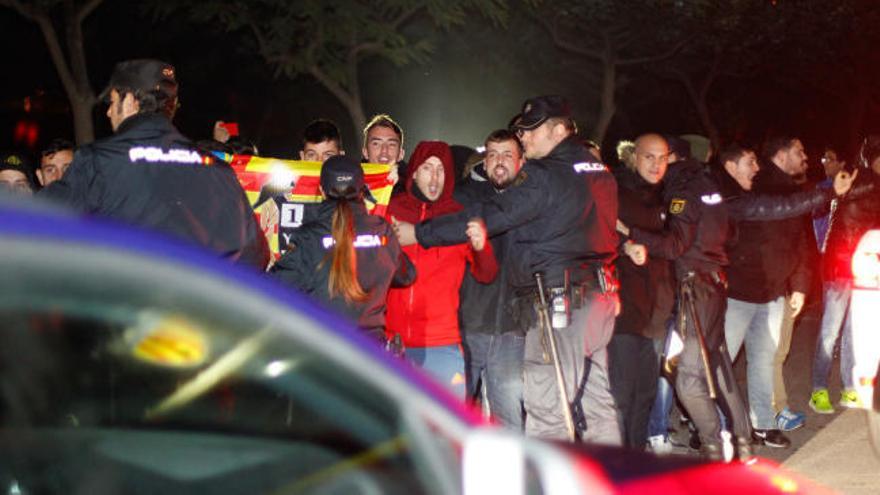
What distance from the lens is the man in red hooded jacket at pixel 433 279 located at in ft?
22.4

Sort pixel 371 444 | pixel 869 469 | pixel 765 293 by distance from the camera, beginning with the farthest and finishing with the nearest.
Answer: pixel 765 293 → pixel 869 469 → pixel 371 444

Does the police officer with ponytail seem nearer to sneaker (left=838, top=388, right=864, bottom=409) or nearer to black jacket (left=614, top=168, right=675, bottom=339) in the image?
black jacket (left=614, top=168, right=675, bottom=339)

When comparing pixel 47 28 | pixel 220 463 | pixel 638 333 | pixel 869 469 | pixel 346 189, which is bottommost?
pixel 869 469

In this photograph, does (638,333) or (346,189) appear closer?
(346,189)

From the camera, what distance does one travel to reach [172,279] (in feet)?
6.89

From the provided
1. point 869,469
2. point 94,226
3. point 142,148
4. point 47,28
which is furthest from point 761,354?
point 47,28

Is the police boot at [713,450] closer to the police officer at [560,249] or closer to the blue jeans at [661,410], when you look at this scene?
the blue jeans at [661,410]

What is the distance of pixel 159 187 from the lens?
461 centimetres

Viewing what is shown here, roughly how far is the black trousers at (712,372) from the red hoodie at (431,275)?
139 centimetres

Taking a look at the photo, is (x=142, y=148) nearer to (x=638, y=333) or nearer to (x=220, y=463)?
(x=220, y=463)

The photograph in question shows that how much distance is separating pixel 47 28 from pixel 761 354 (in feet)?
42.5

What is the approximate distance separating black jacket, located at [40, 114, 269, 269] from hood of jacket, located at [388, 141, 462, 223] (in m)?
2.15

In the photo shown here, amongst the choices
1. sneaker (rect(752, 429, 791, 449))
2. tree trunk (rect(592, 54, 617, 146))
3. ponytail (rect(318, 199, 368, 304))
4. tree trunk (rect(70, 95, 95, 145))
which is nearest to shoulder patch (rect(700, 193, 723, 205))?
sneaker (rect(752, 429, 791, 449))

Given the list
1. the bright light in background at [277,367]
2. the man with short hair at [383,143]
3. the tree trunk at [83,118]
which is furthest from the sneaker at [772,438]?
the tree trunk at [83,118]
